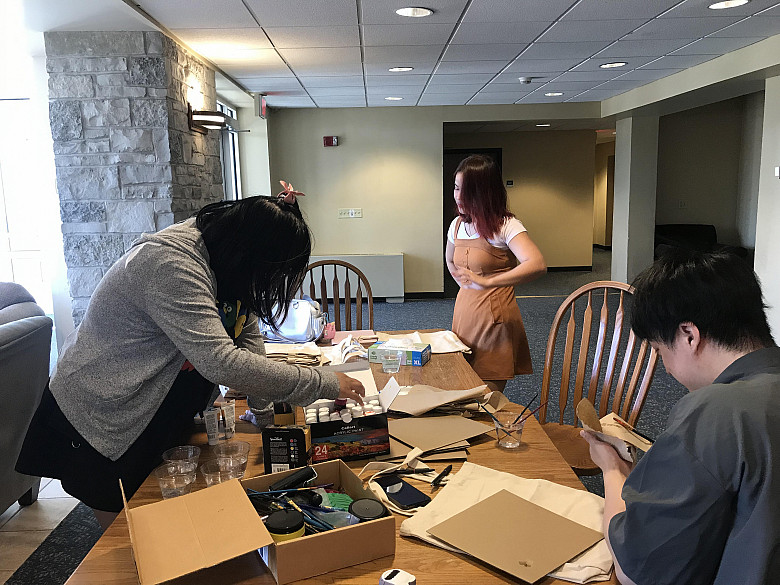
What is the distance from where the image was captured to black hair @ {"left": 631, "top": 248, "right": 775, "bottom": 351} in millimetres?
988

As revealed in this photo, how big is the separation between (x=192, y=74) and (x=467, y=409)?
3.59 meters

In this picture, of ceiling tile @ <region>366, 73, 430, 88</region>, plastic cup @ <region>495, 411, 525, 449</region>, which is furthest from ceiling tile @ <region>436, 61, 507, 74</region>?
plastic cup @ <region>495, 411, 525, 449</region>

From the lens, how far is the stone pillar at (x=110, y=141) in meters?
3.56

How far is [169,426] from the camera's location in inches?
58.9

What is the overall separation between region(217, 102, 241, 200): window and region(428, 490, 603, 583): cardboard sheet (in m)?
5.75

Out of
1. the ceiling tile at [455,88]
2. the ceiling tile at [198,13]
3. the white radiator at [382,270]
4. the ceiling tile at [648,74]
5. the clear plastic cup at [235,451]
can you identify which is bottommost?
the white radiator at [382,270]

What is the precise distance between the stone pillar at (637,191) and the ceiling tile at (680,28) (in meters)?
3.31

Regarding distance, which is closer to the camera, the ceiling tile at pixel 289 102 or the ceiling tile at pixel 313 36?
the ceiling tile at pixel 313 36

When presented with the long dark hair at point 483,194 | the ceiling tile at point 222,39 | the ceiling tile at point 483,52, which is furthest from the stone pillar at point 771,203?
the ceiling tile at point 222,39

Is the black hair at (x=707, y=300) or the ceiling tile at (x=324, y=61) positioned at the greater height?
the ceiling tile at (x=324, y=61)

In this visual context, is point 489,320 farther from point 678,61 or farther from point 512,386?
point 678,61

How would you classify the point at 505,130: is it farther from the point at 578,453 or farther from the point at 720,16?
the point at 578,453

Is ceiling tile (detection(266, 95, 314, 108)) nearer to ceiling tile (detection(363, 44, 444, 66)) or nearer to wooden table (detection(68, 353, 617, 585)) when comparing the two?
ceiling tile (detection(363, 44, 444, 66))

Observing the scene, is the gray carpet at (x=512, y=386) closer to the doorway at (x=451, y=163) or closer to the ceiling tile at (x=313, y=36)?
the doorway at (x=451, y=163)
